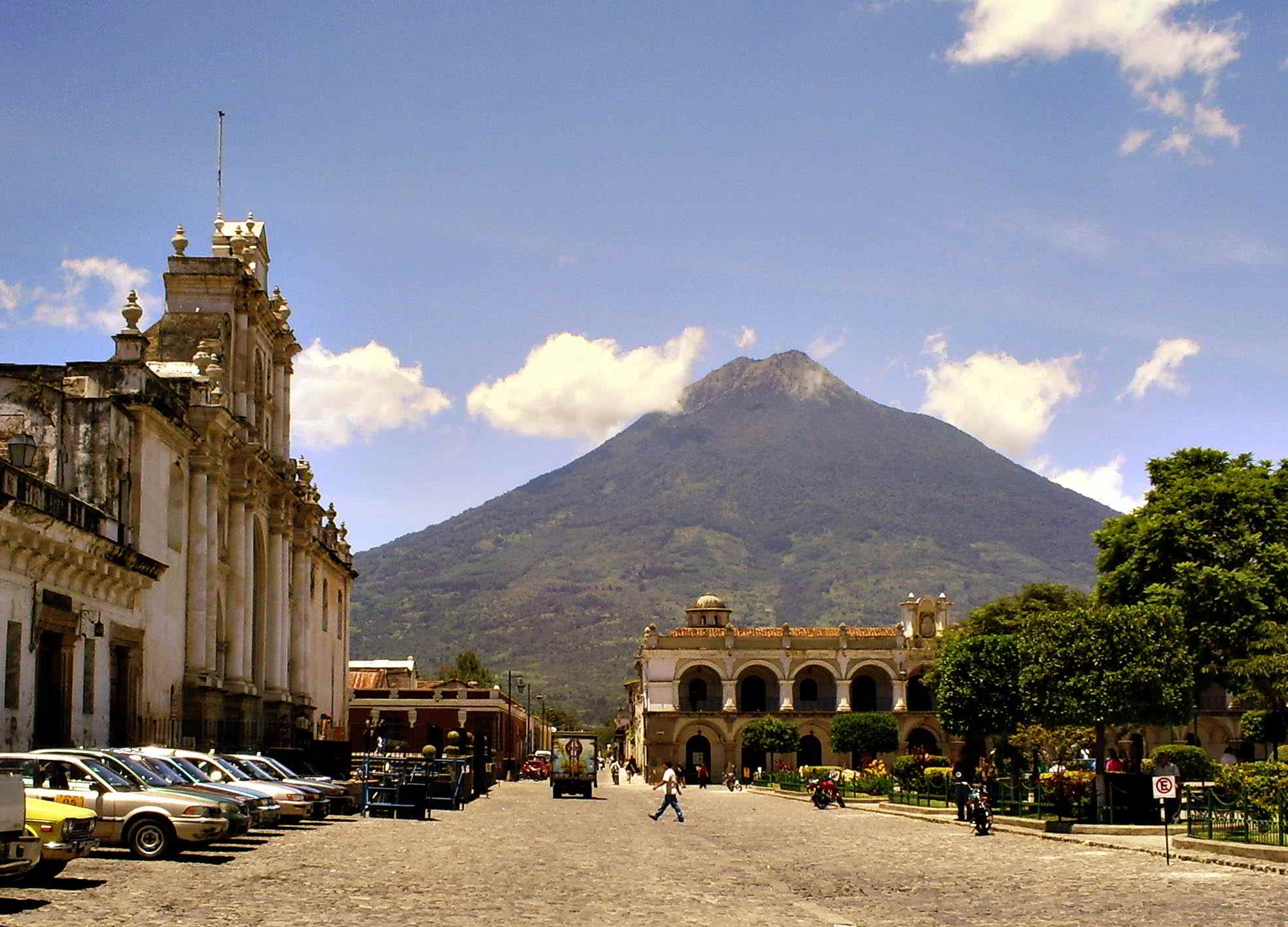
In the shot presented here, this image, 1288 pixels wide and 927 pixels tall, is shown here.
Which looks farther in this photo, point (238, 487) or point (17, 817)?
point (238, 487)

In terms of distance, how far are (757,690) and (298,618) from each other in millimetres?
41533

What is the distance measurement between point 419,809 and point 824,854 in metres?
13.2

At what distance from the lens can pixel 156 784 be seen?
2116cm

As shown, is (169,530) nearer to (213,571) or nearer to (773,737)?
(213,571)

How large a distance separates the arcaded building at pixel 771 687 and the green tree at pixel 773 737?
5.27m

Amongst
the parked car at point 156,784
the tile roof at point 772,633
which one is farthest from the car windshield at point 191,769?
the tile roof at point 772,633

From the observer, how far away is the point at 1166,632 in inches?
1489

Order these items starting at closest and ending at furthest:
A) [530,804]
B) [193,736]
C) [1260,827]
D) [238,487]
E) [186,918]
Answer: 1. [186,918]
2. [1260,827]
3. [193,736]
4. [238,487]
5. [530,804]

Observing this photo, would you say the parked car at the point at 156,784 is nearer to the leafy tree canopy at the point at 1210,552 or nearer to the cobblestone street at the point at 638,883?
the cobblestone street at the point at 638,883

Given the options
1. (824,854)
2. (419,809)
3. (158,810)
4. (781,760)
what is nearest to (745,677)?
(781,760)

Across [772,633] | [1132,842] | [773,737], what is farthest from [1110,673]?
[772,633]

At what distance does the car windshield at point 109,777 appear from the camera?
20266 millimetres

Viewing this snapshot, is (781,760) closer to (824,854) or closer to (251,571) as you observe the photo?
(251,571)

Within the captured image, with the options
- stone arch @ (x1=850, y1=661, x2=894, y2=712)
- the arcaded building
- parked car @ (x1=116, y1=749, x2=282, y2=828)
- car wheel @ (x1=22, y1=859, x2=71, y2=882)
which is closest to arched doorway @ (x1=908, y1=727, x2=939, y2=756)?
the arcaded building
